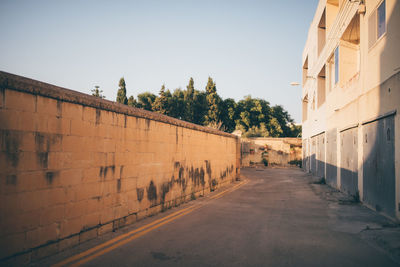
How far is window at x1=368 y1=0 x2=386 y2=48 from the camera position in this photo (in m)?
9.45

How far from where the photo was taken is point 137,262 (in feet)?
16.4

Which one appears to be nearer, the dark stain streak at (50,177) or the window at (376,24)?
the dark stain streak at (50,177)

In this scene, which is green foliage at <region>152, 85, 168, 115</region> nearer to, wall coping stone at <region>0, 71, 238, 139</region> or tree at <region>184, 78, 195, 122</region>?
tree at <region>184, 78, 195, 122</region>

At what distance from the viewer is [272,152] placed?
37.9m

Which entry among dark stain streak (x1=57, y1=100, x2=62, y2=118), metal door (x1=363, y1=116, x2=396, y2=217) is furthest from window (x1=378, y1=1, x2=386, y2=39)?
dark stain streak (x1=57, y1=100, x2=62, y2=118)

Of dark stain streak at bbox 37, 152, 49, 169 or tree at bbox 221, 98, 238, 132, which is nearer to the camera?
dark stain streak at bbox 37, 152, 49, 169

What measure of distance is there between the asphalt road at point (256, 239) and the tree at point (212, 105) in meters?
43.4

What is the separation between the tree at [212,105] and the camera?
5362cm

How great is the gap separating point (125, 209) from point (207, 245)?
2.45m

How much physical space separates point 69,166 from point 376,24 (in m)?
9.77

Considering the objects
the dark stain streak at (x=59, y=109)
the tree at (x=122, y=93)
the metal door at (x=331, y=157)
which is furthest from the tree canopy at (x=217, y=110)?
the dark stain streak at (x=59, y=109)

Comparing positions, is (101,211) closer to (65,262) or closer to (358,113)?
(65,262)

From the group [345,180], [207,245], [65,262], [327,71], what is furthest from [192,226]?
[327,71]

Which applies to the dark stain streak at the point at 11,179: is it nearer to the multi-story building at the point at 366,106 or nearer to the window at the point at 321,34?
the multi-story building at the point at 366,106
